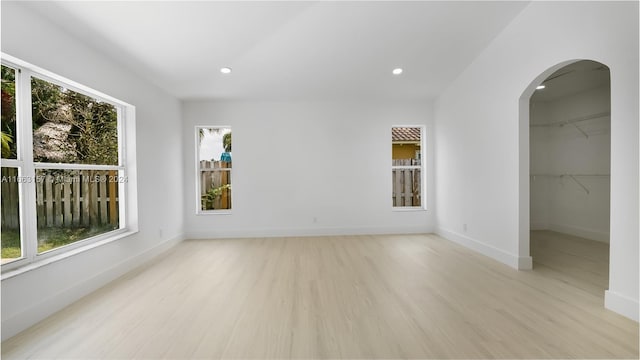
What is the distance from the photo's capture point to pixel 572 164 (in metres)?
5.21

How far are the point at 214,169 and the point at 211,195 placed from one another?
1.71 ft

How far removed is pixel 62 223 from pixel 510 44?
5351 mm

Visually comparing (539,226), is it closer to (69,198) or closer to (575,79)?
(575,79)

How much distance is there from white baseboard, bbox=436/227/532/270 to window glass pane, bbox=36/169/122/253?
4916mm

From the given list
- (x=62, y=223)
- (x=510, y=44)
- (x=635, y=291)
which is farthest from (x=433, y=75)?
(x=62, y=223)

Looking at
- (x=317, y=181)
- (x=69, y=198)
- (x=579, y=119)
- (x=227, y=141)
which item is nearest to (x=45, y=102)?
(x=69, y=198)

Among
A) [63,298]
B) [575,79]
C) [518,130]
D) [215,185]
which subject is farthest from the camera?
[215,185]

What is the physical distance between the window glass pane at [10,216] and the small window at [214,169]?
3.06m

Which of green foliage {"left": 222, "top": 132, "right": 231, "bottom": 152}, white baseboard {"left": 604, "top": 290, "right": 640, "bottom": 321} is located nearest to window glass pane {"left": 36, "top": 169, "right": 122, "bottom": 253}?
green foliage {"left": 222, "top": 132, "right": 231, "bottom": 152}

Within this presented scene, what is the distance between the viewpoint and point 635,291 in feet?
6.84

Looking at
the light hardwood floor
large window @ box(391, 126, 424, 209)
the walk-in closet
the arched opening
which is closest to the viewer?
the light hardwood floor

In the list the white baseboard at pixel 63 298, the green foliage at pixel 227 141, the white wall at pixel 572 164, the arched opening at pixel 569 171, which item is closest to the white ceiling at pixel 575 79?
the arched opening at pixel 569 171

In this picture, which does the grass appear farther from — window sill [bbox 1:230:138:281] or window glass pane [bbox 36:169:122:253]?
window sill [bbox 1:230:138:281]

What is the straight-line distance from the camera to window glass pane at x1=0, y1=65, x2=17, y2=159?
212cm
